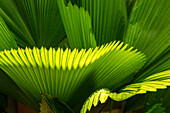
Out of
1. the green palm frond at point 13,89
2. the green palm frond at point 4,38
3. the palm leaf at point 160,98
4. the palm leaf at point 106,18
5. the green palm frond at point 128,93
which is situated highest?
the palm leaf at point 106,18

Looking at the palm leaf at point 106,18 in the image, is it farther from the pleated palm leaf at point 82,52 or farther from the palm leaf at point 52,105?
the palm leaf at point 52,105

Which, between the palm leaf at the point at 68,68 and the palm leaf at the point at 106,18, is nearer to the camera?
the palm leaf at the point at 68,68

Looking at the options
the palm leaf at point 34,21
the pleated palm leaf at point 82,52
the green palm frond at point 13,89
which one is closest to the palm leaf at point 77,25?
the pleated palm leaf at point 82,52

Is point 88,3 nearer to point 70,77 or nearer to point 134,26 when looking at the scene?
point 134,26

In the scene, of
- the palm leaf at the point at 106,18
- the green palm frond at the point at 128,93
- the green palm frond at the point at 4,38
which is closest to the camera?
the green palm frond at the point at 128,93

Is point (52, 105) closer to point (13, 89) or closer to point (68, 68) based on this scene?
point (68, 68)

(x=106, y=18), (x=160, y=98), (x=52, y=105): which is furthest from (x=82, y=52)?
(x=160, y=98)

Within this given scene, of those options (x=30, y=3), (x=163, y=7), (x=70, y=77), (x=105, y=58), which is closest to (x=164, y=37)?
(x=163, y=7)
